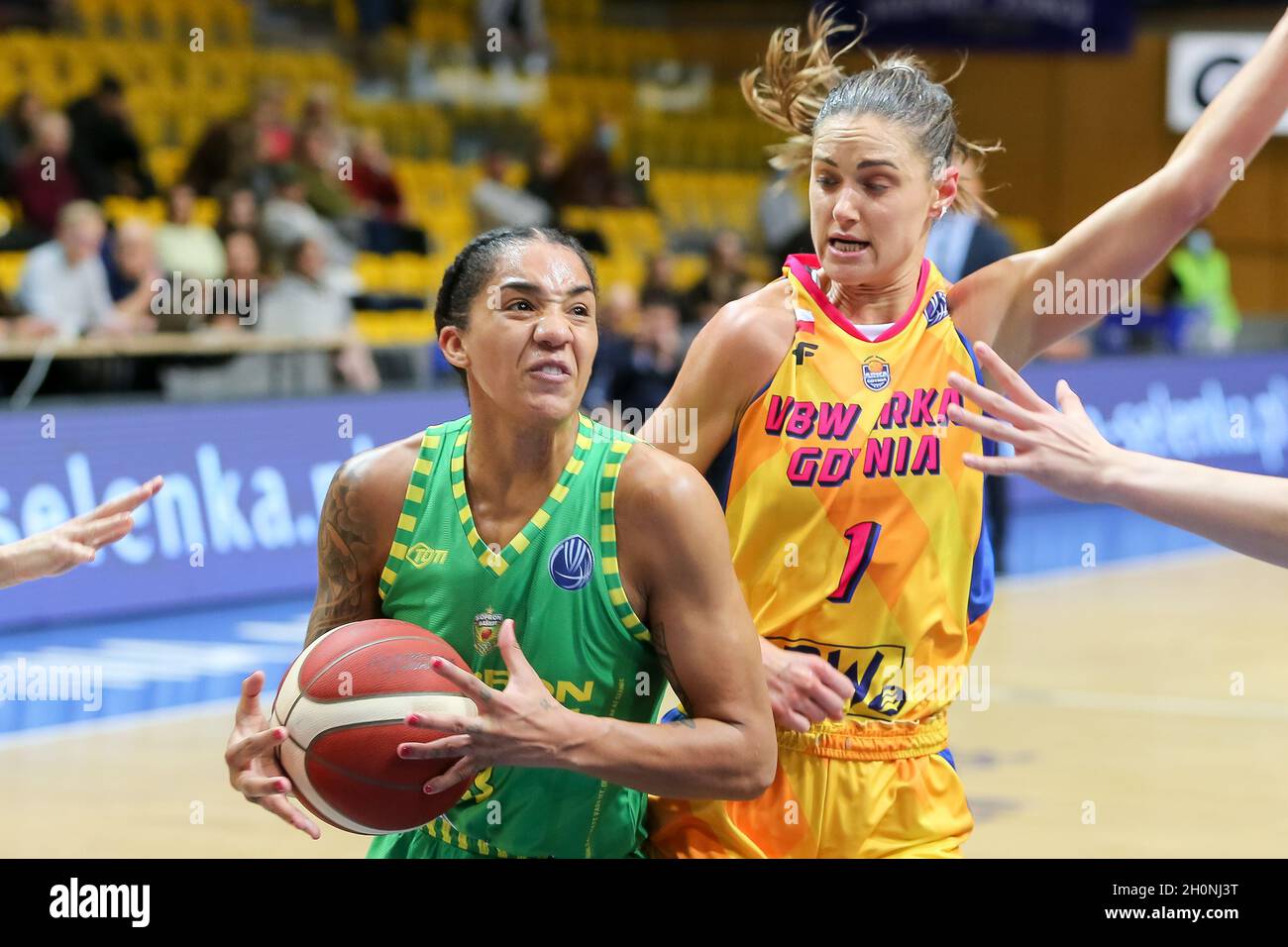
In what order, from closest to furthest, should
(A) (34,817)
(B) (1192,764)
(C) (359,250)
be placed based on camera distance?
(A) (34,817), (B) (1192,764), (C) (359,250)

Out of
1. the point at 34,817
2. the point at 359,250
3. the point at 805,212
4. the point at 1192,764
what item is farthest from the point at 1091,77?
the point at 34,817

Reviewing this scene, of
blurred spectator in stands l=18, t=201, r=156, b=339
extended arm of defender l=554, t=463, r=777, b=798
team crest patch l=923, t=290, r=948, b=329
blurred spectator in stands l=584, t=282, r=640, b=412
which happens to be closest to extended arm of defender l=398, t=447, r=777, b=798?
extended arm of defender l=554, t=463, r=777, b=798

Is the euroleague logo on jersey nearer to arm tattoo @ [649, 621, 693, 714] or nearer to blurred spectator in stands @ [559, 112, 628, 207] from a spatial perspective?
arm tattoo @ [649, 621, 693, 714]

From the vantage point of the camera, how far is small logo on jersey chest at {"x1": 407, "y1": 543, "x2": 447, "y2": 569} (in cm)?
320

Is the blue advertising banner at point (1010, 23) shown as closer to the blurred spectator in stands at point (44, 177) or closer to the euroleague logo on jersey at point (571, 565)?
the blurred spectator in stands at point (44, 177)

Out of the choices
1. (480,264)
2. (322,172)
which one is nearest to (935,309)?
(480,264)

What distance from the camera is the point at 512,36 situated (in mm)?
17375

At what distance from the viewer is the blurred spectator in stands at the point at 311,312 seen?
10867mm

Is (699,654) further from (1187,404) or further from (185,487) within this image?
(1187,404)

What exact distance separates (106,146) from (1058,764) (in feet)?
25.1

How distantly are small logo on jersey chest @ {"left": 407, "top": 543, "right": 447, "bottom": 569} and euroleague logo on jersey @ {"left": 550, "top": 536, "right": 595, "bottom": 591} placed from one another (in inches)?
7.3

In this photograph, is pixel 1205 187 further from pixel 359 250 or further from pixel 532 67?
pixel 532 67

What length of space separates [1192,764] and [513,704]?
16.7ft

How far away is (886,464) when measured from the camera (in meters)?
3.55
